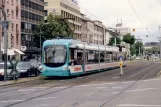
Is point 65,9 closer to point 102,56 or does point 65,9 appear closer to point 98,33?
point 98,33

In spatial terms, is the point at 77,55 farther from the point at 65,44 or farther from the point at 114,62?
the point at 114,62

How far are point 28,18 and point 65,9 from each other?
25522mm

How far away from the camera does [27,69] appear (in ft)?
127

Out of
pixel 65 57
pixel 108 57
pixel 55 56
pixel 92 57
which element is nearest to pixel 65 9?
pixel 108 57

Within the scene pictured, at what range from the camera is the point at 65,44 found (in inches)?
1307

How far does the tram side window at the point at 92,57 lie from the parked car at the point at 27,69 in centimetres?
537

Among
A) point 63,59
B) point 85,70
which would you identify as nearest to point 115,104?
point 63,59

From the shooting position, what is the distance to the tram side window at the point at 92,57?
130ft

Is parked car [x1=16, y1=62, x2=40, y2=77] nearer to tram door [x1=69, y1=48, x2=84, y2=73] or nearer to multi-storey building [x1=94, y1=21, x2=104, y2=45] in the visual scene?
tram door [x1=69, y1=48, x2=84, y2=73]

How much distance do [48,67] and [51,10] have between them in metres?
79.0

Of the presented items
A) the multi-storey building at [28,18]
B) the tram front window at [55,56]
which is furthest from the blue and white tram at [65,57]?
the multi-storey building at [28,18]

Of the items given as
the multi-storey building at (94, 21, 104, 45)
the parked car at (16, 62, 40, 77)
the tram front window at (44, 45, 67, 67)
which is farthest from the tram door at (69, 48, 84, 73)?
the multi-storey building at (94, 21, 104, 45)

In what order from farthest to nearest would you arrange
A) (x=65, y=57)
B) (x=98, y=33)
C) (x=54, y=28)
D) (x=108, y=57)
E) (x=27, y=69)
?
(x=98, y=33) → (x=54, y=28) → (x=108, y=57) → (x=27, y=69) → (x=65, y=57)

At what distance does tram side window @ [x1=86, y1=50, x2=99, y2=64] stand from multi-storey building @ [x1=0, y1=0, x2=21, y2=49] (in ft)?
124
